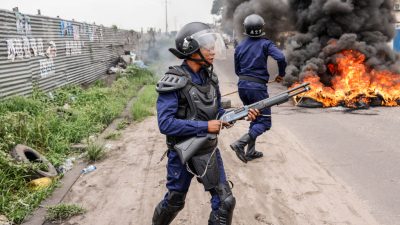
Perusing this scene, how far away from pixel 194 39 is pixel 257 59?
286cm

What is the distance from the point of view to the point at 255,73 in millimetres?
5762

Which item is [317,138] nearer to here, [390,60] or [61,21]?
[390,60]

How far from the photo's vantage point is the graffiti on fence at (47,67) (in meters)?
9.42

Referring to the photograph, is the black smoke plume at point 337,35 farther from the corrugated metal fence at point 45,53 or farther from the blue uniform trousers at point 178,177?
the blue uniform trousers at point 178,177

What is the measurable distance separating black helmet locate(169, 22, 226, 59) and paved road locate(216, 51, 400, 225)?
2365mm

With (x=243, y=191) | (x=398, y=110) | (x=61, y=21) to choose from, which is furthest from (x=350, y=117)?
(x=61, y=21)

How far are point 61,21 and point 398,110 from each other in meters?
9.17

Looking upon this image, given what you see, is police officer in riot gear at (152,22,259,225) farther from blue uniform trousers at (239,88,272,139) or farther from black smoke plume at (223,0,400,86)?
black smoke plume at (223,0,400,86)

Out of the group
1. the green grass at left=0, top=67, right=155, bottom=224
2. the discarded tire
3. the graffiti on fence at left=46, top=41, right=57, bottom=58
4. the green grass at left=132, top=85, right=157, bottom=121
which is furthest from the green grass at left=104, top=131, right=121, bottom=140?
the graffiti on fence at left=46, top=41, right=57, bottom=58

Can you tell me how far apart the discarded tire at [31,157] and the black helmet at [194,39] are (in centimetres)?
287

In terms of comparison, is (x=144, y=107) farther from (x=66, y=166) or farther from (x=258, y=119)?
(x=258, y=119)

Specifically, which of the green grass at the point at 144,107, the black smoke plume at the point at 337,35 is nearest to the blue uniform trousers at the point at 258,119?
the green grass at the point at 144,107

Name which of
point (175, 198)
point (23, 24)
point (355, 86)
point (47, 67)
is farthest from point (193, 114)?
point (355, 86)

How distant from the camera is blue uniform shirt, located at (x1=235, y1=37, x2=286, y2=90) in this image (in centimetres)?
571
